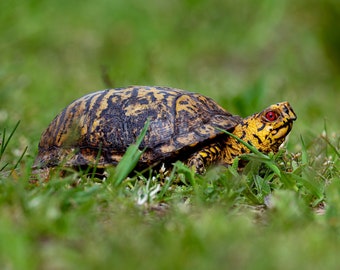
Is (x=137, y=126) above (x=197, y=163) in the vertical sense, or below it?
above

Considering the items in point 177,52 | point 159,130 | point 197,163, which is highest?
point 177,52

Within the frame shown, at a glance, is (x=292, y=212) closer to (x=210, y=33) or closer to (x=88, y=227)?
(x=88, y=227)

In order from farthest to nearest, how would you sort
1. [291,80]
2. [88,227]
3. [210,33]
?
1. [210,33]
2. [291,80]
3. [88,227]

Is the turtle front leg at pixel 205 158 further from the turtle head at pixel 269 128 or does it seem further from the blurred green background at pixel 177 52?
the blurred green background at pixel 177 52

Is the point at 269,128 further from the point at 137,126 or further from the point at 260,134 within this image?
the point at 137,126

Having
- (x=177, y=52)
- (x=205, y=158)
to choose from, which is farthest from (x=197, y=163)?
(x=177, y=52)

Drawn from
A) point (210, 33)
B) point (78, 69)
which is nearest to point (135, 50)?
point (78, 69)

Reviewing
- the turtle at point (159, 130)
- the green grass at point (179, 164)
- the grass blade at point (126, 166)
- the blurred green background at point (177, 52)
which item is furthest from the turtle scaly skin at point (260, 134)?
the blurred green background at point (177, 52)

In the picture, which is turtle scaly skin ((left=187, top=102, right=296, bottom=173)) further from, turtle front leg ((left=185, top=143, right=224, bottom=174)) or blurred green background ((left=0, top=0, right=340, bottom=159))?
blurred green background ((left=0, top=0, right=340, bottom=159))
